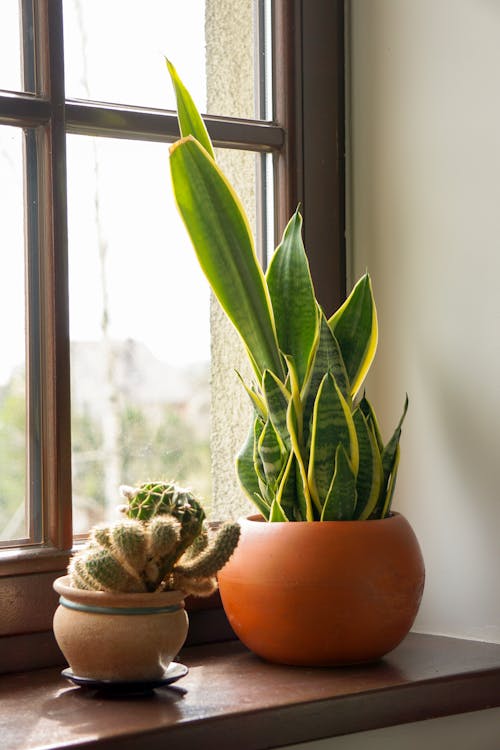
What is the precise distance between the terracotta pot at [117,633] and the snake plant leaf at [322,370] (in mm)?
282

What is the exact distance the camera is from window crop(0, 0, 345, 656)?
1.23 metres

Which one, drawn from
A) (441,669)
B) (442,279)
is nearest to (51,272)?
(442,279)

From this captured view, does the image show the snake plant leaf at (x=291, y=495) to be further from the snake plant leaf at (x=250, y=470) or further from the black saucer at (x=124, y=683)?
the black saucer at (x=124, y=683)

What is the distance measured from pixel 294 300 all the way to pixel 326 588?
359 millimetres

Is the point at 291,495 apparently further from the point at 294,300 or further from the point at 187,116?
the point at 187,116

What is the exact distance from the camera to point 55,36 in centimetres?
124

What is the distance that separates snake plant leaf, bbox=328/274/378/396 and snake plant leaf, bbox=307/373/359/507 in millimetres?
113

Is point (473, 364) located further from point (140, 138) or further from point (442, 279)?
point (140, 138)

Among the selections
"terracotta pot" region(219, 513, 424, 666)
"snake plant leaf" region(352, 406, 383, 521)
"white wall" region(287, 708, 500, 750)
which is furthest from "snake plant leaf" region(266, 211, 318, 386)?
"white wall" region(287, 708, 500, 750)

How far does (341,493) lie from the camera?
1161 millimetres

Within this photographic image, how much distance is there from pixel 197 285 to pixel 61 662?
53 centimetres

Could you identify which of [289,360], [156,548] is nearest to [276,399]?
[289,360]

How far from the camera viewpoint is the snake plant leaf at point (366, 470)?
119 cm

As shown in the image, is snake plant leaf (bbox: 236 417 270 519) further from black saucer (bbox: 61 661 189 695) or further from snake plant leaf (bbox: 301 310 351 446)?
black saucer (bbox: 61 661 189 695)
